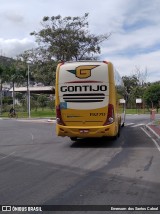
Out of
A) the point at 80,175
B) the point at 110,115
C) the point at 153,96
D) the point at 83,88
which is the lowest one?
the point at 80,175

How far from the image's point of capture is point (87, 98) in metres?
17.7

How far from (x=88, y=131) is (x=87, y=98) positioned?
4.48 ft

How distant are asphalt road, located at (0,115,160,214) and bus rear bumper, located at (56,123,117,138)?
0.54 metres

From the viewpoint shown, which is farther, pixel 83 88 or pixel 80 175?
pixel 83 88

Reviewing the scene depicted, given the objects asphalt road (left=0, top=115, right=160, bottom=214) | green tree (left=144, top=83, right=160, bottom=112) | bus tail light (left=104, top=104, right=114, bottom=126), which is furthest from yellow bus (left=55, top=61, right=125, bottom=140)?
green tree (left=144, top=83, right=160, bottom=112)

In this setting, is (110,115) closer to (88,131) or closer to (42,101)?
(88,131)

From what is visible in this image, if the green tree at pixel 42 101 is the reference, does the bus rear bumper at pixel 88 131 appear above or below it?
below

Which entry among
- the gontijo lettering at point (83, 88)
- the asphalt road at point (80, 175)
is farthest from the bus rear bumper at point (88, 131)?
the gontijo lettering at point (83, 88)

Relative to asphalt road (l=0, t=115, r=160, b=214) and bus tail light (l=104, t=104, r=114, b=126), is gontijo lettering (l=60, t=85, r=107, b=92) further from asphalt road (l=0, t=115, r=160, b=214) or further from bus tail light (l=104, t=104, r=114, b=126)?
asphalt road (l=0, t=115, r=160, b=214)

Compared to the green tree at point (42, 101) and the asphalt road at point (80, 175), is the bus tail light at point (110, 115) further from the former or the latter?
the green tree at point (42, 101)

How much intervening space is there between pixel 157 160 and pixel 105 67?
5373mm

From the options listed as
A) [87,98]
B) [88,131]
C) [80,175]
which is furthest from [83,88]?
[80,175]

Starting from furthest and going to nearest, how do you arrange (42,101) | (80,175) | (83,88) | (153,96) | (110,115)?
1. (42,101)
2. (153,96)
3. (83,88)
4. (110,115)
5. (80,175)

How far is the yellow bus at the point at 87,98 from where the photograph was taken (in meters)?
17.5
